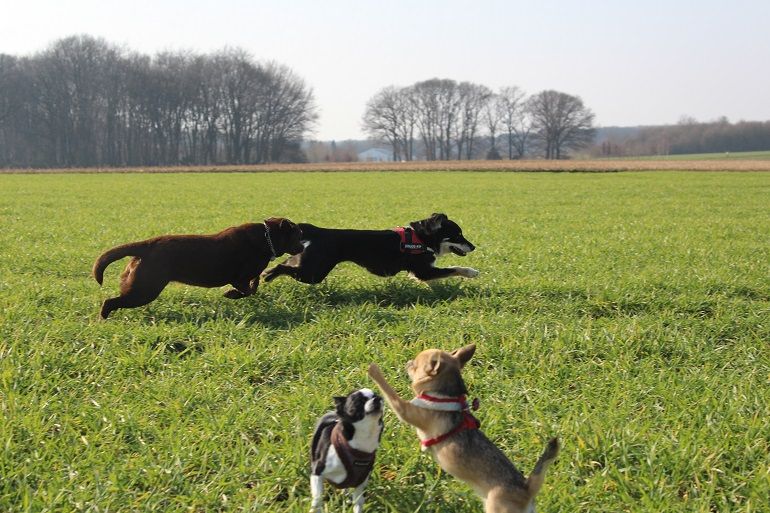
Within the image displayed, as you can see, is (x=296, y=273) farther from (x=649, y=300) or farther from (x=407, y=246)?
(x=649, y=300)

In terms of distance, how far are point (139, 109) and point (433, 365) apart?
88.1 metres

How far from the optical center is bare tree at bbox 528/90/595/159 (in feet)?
322

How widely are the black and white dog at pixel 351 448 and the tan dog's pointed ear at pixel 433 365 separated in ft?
0.75

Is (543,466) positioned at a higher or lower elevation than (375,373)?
lower

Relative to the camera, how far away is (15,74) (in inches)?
3063

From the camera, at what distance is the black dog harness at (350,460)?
7.59 feet

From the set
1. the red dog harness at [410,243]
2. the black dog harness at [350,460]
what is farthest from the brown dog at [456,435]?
the red dog harness at [410,243]

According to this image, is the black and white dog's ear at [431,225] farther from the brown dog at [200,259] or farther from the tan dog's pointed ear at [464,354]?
the tan dog's pointed ear at [464,354]

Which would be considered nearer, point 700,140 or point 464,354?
point 464,354

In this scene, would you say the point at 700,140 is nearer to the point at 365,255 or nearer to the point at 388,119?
the point at 388,119

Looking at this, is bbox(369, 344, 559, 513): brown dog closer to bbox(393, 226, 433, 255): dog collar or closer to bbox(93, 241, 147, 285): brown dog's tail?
bbox(93, 241, 147, 285): brown dog's tail

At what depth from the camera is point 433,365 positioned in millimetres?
2398

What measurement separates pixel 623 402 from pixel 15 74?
9243 cm

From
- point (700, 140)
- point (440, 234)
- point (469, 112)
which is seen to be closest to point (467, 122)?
point (469, 112)
